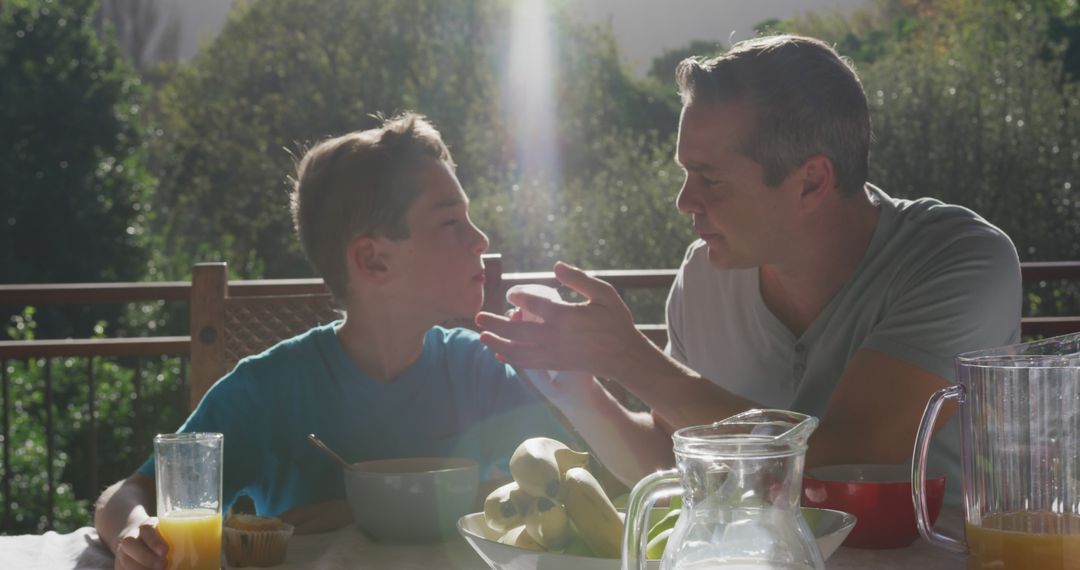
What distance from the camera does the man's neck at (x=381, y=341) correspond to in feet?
6.16

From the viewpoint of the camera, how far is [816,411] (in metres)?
1.88

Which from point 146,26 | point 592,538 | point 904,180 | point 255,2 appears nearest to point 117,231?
point 904,180

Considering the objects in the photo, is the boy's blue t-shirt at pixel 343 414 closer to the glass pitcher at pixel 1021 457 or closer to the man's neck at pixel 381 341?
the man's neck at pixel 381 341

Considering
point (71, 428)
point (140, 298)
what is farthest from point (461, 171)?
point (140, 298)

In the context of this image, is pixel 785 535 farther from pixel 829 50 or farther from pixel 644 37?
pixel 644 37

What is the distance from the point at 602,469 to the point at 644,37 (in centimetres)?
3233

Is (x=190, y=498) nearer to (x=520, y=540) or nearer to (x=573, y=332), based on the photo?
(x=520, y=540)

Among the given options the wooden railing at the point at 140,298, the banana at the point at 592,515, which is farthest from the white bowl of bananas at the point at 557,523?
the wooden railing at the point at 140,298

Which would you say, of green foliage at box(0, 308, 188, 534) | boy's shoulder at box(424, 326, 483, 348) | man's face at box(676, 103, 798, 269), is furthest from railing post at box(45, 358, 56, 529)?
man's face at box(676, 103, 798, 269)

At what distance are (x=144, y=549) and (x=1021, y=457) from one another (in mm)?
798

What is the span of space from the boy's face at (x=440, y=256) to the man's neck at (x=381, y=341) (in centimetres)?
4

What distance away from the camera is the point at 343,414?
180 cm

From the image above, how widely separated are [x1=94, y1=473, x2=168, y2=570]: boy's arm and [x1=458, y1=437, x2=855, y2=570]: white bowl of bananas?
0.30 m

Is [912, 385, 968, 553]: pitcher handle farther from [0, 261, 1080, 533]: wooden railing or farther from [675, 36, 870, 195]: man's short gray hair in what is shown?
[0, 261, 1080, 533]: wooden railing
